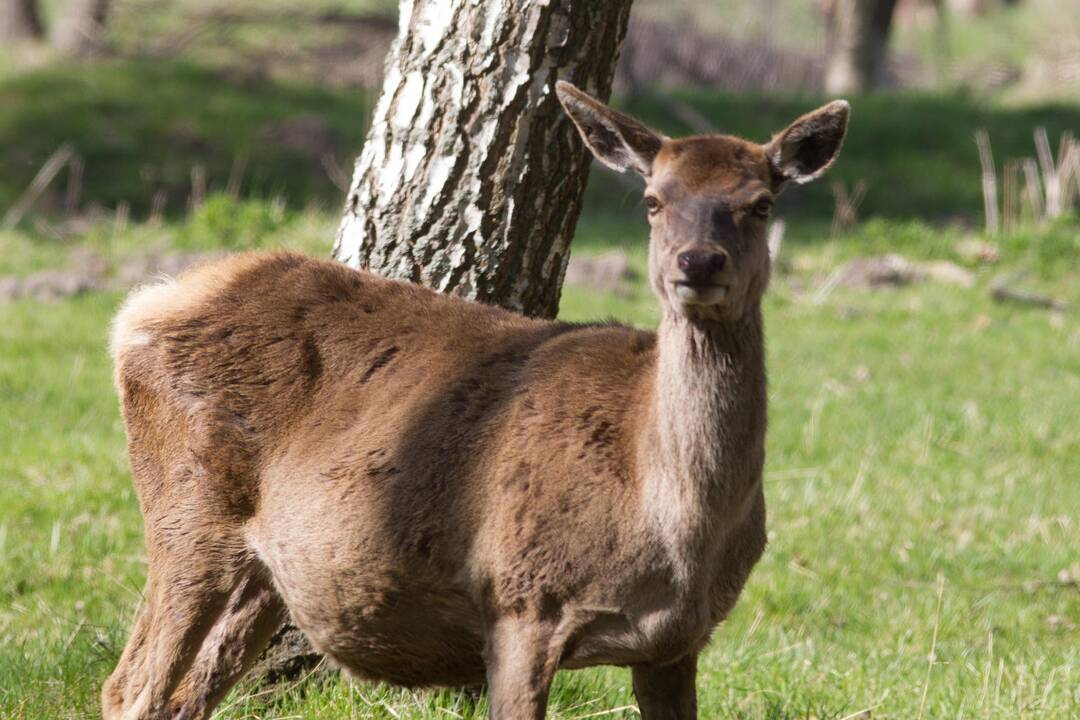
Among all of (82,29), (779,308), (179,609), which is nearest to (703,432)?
(179,609)

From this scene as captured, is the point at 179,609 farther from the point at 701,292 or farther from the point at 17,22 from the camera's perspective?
the point at 17,22

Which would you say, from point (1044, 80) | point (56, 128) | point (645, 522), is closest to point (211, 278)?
point (645, 522)

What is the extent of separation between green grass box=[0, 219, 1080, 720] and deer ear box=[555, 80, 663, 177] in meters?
1.78

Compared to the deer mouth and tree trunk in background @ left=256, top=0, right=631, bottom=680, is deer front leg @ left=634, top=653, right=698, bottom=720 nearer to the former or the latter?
the deer mouth

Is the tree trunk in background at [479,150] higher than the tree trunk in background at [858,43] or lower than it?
lower

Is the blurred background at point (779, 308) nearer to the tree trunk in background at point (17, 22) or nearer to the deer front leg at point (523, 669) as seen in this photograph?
the tree trunk in background at point (17, 22)

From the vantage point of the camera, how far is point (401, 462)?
4160 millimetres

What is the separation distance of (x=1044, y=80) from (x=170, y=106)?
488 inches

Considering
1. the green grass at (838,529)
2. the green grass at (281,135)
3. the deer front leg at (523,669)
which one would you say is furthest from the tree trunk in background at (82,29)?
the deer front leg at (523,669)

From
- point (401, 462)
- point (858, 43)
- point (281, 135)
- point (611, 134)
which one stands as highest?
point (858, 43)

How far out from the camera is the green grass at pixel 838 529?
16.2 feet

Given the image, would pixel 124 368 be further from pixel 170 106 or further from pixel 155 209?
pixel 170 106

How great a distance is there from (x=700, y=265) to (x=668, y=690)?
1.33 meters

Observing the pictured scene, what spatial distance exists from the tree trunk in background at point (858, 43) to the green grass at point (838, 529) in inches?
361
